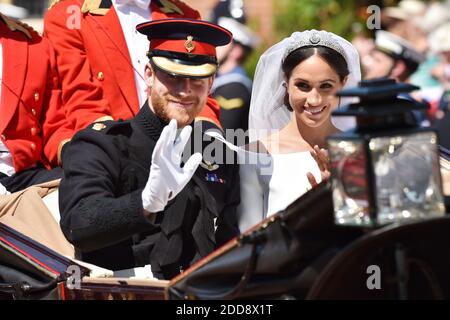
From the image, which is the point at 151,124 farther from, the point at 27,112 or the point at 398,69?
the point at 398,69

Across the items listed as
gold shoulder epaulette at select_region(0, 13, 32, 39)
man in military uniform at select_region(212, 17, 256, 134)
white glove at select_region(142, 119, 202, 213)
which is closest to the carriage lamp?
white glove at select_region(142, 119, 202, 213)

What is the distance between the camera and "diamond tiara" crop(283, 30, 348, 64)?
13.2 ft

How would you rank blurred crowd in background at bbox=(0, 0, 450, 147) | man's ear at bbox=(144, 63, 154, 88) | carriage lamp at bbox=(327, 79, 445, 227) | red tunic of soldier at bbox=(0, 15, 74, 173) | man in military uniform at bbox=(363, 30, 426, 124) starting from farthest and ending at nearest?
man in military uniform at bbox=(363, 30, 426, 124) → blurred crowd in background at bbox=(0, 0, 450, 147) → red tunic of soldier at bbox=(0, 15, 74, 173) → man's ear at bbox=(144, 63, 154, 88) → carriage lamp at bbox=(327, 79, 445, 227)

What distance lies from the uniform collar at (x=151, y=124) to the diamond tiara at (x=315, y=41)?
638mm

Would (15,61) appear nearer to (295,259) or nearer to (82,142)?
(82,142)

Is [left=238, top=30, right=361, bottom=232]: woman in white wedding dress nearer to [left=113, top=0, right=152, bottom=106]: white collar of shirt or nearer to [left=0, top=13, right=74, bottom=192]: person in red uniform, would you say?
[left=113, top=0, right=152, bottom=106]: white collar of shirt

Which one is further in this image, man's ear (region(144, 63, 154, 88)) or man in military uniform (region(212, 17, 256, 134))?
man in military uniform (region(212, 17, 256, 134))

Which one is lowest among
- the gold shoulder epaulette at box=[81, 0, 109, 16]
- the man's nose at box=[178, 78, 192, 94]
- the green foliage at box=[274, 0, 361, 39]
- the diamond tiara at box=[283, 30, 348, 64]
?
the man's nose at box=[178, 78, 192, 94]

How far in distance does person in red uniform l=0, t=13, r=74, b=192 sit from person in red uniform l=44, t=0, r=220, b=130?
0.25 ft

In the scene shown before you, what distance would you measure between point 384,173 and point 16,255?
1520 millimetres

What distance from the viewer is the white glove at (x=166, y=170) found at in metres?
3.24

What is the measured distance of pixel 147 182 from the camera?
3461mm

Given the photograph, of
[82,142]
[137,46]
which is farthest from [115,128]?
[137,46]

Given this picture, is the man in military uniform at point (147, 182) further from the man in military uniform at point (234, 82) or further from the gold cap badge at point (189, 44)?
the man in military uniform at point (234, 82)
